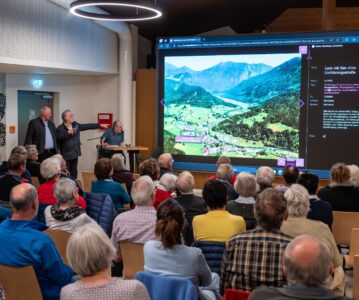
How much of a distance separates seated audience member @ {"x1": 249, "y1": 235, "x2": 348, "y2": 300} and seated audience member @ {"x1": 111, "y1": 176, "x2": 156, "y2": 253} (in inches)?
69.5

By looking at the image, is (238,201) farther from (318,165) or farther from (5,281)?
(318,165)

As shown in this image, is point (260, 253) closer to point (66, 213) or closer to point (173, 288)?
point (173, 288)

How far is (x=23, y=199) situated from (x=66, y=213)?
29.6 inches

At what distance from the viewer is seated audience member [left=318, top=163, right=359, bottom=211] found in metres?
4.93

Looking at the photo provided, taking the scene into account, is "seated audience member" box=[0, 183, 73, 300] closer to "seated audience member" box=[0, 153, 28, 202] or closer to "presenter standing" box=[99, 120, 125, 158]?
"seated audience member" box=[0, 153, 28, 202]

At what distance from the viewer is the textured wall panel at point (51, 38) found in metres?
7.00

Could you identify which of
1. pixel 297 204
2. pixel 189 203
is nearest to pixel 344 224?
pixel 297 204

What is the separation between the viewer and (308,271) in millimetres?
1896

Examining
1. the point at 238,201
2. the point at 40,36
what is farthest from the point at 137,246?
the point at 40,36

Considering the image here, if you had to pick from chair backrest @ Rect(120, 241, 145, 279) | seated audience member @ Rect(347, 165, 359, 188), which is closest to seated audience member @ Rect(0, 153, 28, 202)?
chair backrest @ Rect(120, 241, 145, 279)

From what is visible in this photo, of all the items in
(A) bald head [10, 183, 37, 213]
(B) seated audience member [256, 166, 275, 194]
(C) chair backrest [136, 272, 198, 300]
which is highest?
(A) bald head [10, 183, 37, 213]

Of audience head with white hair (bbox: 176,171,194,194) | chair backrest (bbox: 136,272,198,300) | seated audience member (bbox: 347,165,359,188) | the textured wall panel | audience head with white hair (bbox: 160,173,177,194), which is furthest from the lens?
the textured wall panel

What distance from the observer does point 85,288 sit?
2.13 meters

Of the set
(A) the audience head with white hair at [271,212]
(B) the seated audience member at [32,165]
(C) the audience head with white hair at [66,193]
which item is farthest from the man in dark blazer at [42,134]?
(A) the audience head with white hair at [271,212]
